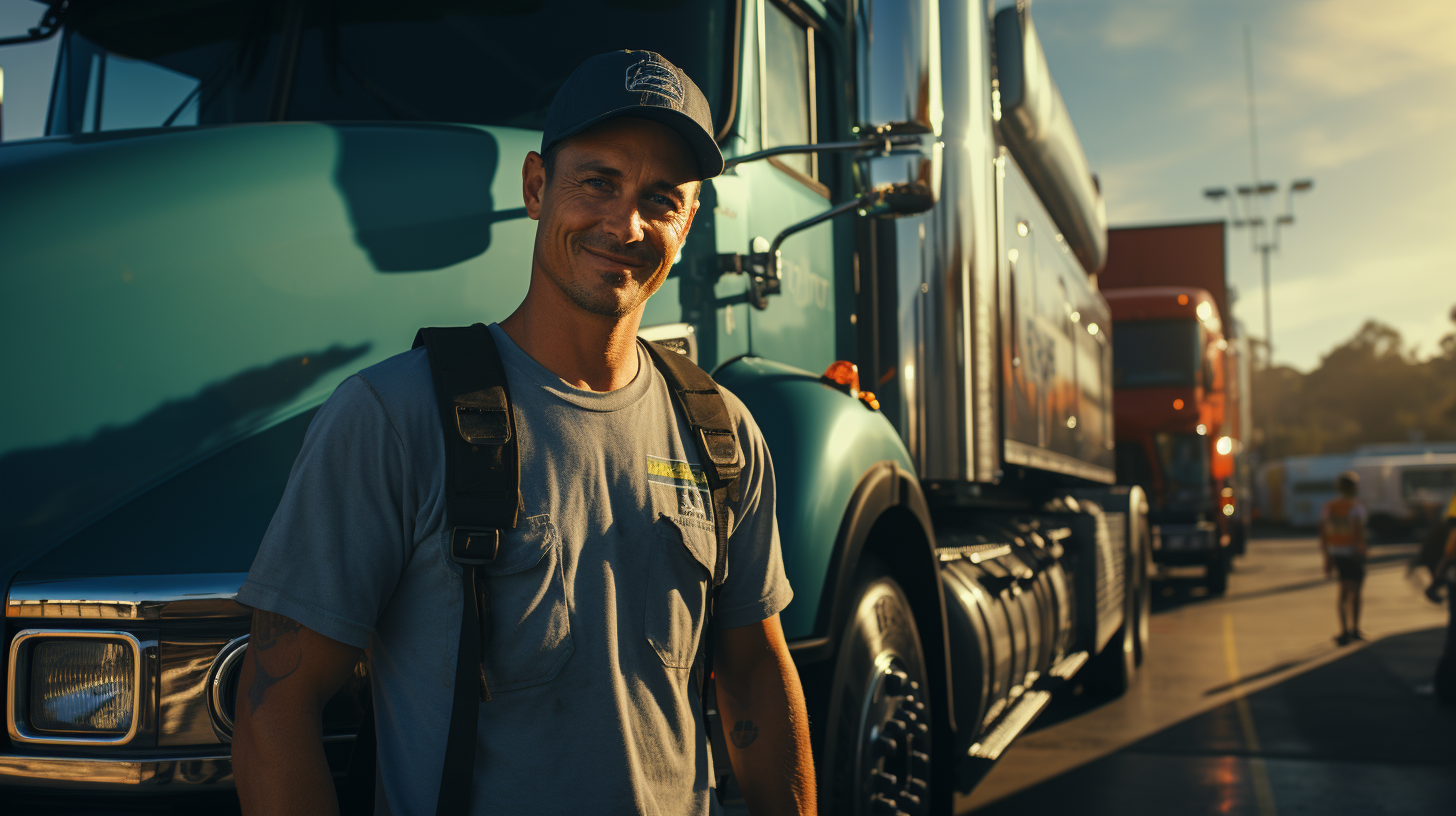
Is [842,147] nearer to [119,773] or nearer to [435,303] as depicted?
[435,303]

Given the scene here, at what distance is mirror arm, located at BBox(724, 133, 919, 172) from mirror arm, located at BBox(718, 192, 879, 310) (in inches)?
5.6

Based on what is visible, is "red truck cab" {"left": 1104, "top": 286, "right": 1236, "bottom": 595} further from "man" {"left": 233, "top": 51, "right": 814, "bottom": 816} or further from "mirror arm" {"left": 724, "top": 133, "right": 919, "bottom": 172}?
"man" {"left": 233, "top": 51, "right": 814, "bottom": 816}

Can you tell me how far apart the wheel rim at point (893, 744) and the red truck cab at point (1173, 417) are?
12.5 m

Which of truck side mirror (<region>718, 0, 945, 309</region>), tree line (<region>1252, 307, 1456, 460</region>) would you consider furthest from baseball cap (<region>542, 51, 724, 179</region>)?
tree line (<region>1252, 307, 1456, 460</region>)

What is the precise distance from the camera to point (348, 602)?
56.6 inches

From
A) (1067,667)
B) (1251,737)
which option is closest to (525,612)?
(1067,667)

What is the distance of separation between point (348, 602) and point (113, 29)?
2.88 meters

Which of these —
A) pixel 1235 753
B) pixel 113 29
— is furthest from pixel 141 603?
pixel 1235 753

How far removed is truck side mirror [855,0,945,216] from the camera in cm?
324

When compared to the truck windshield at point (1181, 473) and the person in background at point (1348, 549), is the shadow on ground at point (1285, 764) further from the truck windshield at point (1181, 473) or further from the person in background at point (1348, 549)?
the truck windshield at point (1181, 473)

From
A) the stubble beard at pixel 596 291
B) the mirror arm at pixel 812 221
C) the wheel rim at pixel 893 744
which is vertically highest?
the mirror arm at pixel 812 221

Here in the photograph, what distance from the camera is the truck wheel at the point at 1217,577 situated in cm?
1627

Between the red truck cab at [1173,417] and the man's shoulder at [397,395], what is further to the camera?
the red truck cab at [1173,417]

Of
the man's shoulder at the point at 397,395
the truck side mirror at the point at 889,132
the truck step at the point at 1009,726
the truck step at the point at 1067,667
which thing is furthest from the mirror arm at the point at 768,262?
the truck step at the point at 1067,667
